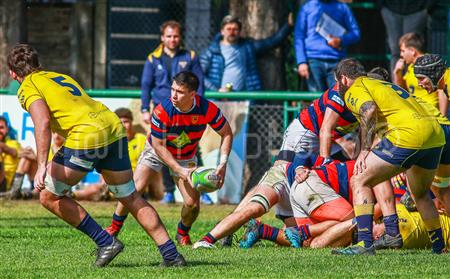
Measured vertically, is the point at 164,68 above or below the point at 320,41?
below

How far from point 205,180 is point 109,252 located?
1950 millimetres

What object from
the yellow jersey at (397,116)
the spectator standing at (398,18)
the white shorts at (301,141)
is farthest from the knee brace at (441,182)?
the spectator standing at (398,18)

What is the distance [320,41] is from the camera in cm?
1507

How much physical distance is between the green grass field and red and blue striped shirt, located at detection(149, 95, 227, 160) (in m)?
1.08

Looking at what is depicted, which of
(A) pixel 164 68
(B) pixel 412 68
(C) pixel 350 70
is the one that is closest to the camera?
(C) pixel 350 70

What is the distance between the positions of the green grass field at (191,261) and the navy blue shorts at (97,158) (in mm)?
787

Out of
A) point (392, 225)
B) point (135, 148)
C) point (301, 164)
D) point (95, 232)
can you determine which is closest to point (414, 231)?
point (392, 225)

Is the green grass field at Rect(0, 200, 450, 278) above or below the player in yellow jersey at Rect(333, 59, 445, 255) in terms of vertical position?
below

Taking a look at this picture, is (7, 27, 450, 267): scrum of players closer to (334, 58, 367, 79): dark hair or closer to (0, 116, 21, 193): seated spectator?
(334, 58, 367, 79): dark hair

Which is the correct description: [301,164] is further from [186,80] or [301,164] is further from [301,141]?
[186,80]

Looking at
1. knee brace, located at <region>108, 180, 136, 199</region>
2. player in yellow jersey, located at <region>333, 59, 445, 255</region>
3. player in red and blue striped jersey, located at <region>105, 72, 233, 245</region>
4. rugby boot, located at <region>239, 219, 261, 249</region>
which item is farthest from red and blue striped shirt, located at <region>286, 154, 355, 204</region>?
knee brace, located at <region>108, 180, 136, 199</region>

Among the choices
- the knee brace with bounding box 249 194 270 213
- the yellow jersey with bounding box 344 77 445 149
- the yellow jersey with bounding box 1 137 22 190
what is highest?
the yellow jersey with bounding box 344 77 445 149

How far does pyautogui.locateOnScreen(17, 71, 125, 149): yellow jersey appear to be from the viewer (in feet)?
27.6

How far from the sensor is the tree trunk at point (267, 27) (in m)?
16.4
